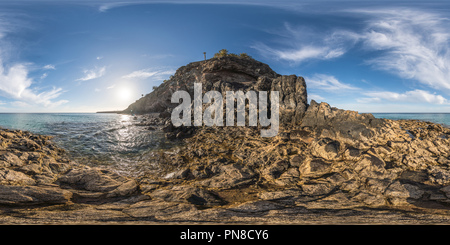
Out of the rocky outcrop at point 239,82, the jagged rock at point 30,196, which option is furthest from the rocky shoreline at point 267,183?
the rocky outcrop at point 239,82

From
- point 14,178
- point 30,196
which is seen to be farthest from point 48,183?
point 30,196

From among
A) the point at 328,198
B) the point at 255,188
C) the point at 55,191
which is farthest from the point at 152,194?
the point at 328,198

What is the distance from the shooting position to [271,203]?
9.59 m

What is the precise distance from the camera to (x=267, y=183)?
12664 mm

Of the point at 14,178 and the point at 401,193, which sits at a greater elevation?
the point at 14,178

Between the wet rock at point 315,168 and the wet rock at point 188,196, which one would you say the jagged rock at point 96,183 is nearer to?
the wet rock at point 188,196

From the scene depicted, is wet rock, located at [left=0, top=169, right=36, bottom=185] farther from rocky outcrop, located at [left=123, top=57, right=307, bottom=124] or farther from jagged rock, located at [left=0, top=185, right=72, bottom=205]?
rocky outcrop, located at [left=123, top=57, right=307, bottom=124]

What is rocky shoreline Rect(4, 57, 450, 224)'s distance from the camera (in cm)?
792

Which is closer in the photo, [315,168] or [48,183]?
[48,183]

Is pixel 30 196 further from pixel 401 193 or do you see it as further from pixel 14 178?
pixel 401 193

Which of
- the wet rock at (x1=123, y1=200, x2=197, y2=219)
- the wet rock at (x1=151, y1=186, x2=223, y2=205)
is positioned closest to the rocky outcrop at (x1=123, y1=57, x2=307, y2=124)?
the wet rock at (x1=151, y1=186, x2=223, y2=205)

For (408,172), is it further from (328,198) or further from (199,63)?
(199,63)

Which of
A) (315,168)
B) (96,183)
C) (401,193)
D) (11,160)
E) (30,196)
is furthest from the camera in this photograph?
(11,160)

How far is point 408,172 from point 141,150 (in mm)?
23654
